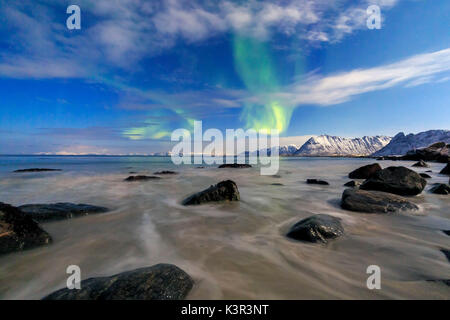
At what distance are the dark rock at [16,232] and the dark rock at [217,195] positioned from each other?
13.9 feet

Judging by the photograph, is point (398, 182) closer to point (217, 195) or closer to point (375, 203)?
point (375, 203)

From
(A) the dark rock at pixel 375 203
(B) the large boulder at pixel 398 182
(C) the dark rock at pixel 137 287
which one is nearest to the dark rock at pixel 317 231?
(A) the dark rock at pixel 375 203

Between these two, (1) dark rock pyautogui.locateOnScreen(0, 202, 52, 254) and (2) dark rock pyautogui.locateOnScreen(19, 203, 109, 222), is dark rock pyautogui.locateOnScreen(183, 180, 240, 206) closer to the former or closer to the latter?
(2) dark rock pyautogui.locateOnScreen(19, 203, 109, 222)

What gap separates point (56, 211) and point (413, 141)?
805ft

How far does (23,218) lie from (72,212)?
213 centimetres

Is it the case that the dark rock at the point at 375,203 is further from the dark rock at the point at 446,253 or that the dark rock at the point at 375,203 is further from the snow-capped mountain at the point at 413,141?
the snow-capped mountain at the point at 413,141

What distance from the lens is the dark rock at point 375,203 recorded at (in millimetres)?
5993

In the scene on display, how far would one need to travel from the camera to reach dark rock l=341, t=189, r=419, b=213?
5993 millimetres

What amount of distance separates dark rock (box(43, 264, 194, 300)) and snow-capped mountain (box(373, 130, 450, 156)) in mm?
217753

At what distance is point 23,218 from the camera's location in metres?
3.94

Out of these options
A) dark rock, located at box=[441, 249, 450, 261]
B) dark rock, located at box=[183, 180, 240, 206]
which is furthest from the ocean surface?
dark rock, located at box=[183, 180, 240, 206]

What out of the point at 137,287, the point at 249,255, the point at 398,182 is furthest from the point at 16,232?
the point at 398,182
